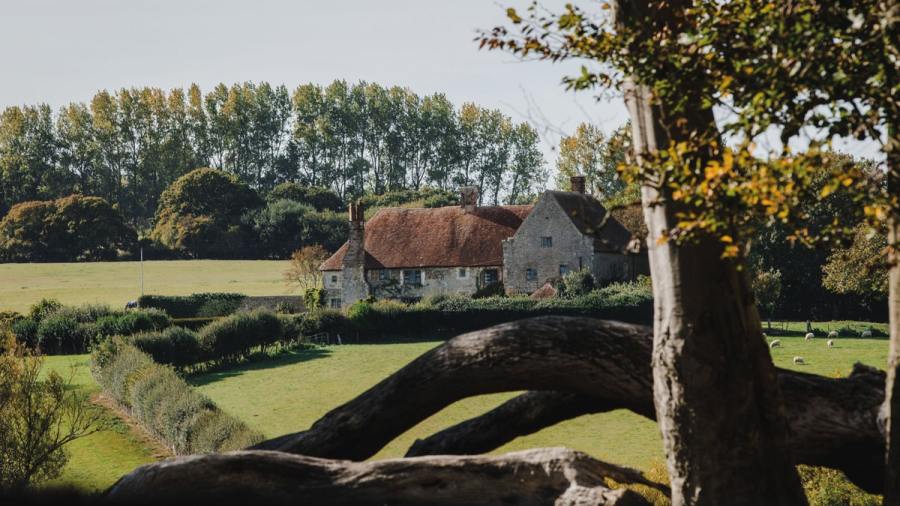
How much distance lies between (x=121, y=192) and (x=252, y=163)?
59.4 ft

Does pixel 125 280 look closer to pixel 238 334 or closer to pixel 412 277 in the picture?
pixel 412 277

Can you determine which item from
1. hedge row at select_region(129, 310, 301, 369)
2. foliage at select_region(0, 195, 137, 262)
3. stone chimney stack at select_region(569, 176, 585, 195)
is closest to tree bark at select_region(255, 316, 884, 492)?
hedge row at select_region(129, 310, 301, 369)

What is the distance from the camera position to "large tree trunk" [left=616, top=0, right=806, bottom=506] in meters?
8.38

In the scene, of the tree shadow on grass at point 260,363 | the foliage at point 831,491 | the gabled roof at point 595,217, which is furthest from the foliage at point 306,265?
the foliage at point 831,491

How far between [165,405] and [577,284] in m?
36.8

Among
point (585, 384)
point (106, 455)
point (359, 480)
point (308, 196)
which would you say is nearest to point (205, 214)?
point (308, 196)

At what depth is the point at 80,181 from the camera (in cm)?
12156

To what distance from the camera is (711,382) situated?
27.5 feet

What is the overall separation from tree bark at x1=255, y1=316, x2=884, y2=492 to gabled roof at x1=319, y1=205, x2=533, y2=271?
57.2 meters

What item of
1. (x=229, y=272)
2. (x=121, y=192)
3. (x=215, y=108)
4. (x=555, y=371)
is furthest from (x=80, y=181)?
(x=555, y=371)

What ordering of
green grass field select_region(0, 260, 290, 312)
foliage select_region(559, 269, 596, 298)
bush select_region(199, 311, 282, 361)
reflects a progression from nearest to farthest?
1. bush select_region(199, 311, 282, 361)
2. foliage select_region(559, 269, 596, 298)
3. green grass field select_region(0, 260, 290, 312)

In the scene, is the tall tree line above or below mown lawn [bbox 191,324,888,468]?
above

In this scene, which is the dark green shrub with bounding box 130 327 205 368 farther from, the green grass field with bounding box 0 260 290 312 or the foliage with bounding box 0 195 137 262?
the foliage with bounding box 0 195 137 262

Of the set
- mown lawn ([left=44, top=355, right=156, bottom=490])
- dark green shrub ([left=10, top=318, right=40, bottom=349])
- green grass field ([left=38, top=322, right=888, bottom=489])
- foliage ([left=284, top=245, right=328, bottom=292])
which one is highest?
foliage ([left=284, top=245, right=328, bottom=292])
